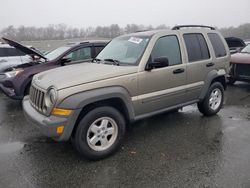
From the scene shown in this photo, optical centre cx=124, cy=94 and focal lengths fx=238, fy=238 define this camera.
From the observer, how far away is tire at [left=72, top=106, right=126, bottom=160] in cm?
338

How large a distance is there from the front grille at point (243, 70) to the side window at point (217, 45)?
3.14 metres

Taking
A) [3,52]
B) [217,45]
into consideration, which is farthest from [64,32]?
[217,45]

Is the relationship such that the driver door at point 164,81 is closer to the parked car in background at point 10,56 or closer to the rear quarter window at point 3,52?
the parked car in background at point 10,56

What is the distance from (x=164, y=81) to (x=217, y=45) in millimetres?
1983

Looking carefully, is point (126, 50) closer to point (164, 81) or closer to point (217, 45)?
point (164, 81)

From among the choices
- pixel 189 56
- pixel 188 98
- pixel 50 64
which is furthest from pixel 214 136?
pixel 50 64

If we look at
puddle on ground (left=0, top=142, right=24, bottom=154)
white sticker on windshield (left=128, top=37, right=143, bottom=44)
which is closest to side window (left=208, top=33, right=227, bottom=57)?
white sticker on windshield (left=128, top=37, right=143, bottom=44)

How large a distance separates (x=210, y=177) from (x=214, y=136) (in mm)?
1425

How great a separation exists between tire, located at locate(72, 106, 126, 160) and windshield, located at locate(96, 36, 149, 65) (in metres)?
0.99

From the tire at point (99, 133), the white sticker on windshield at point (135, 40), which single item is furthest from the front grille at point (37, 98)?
the white sticker on windshield at point (135, 40)

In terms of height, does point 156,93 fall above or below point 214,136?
above

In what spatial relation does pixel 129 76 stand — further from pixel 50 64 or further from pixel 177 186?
pixel 50 64

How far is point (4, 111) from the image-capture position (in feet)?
20.9

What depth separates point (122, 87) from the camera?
3674 millimetres
